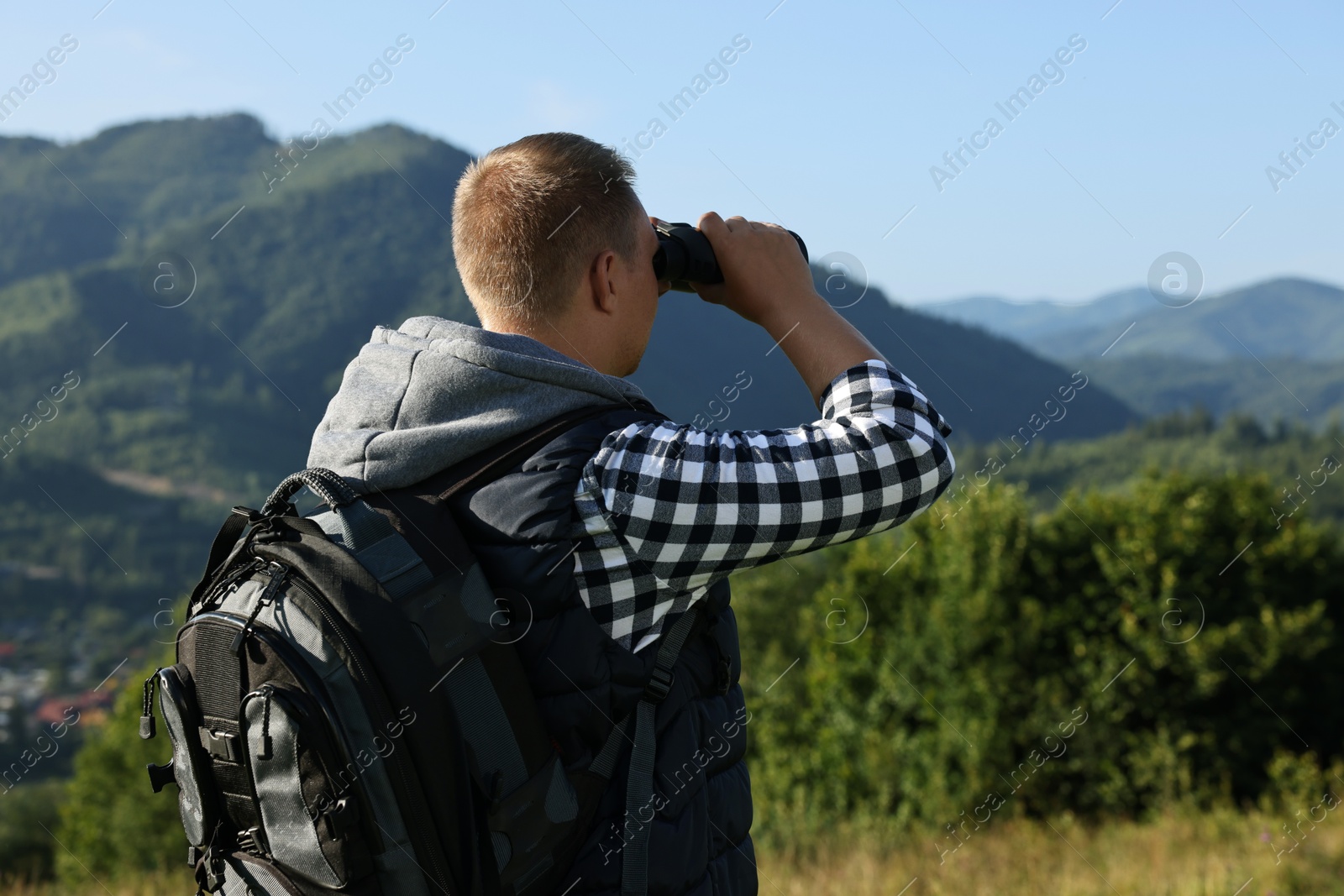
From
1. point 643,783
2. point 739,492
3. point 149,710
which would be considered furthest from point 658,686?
point 149,710

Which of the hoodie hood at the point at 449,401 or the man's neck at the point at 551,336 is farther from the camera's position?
the man's neck at the point at 551,336

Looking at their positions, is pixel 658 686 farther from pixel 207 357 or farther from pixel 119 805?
pixel 207 357

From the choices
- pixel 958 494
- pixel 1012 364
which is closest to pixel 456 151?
pixel 1012 364

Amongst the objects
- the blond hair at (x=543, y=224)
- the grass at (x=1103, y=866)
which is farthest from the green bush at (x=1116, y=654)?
the blond hair at (x=543, y=224)

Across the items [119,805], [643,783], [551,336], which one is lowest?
[119,805]

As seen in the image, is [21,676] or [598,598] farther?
[21,676]

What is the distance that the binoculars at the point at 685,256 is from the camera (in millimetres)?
1794

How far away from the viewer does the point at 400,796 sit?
143 centimetres

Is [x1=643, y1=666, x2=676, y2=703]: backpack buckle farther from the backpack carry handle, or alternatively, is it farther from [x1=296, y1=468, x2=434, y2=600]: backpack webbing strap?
the backpack carry handle

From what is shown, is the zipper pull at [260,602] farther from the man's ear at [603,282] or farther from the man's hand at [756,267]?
the man's hand at [756,267]

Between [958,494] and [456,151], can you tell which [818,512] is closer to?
[958,494]

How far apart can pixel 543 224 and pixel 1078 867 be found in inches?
234

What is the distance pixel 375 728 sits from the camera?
56.0 inches

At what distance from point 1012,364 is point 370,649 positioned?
112604 millimetres
